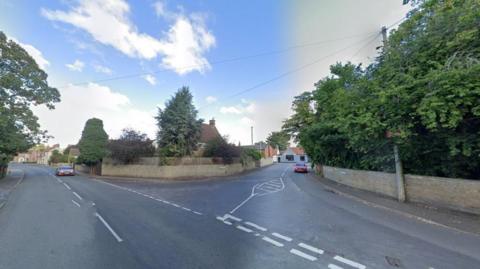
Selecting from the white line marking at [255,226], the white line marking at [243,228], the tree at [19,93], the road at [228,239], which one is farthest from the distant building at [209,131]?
the white line marking at [243,228]

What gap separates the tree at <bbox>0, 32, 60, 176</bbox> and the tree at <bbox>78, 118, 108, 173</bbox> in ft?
30.0

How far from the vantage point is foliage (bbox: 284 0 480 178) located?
21.2 ft

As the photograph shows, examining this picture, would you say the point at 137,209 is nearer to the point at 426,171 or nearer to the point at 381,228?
the point at 381,228

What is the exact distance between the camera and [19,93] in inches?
682

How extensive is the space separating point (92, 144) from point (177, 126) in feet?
52.8

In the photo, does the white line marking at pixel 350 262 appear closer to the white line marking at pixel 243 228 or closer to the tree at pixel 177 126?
the white line marking at pixel 243 228

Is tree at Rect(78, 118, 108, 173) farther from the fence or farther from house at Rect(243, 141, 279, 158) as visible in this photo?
house at Rect(243, 141, 279, 158)

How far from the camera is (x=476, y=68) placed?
19.0 feet

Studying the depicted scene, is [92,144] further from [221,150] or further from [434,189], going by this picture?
[434,189]

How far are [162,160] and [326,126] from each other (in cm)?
1569

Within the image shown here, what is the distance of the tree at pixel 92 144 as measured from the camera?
30062 mm

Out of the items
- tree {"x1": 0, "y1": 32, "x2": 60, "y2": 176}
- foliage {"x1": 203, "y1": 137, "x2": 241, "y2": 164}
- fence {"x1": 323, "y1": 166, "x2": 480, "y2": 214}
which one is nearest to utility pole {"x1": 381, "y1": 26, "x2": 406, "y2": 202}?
fence {"x1": 323, "y1": 166, "x2": 480, "y2": 214}

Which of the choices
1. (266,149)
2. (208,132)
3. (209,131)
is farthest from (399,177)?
(266,149)

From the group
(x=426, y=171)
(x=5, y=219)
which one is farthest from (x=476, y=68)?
(x=5, y=219)
